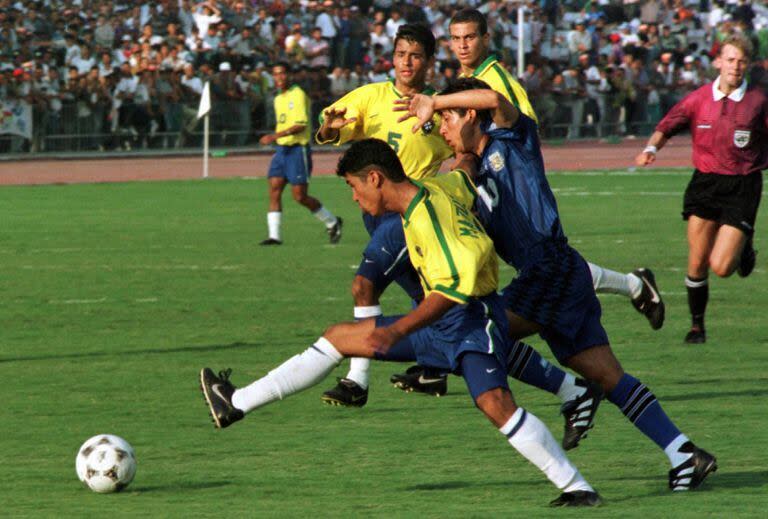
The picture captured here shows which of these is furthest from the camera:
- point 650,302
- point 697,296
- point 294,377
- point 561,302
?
point 697,296

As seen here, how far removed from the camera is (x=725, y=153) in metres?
11.6

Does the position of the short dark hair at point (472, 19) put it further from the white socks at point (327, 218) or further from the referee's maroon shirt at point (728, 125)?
the white socks at point (327, 218)

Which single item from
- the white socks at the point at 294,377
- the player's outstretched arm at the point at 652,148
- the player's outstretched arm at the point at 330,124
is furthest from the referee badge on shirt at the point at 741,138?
the white socks at the point at 294,377

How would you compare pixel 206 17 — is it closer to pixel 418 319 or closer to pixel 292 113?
pixel 292 113

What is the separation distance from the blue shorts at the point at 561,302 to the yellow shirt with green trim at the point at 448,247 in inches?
26.8

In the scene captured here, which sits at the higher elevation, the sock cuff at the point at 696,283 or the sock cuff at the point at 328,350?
the sock cuff at the point at 328,350

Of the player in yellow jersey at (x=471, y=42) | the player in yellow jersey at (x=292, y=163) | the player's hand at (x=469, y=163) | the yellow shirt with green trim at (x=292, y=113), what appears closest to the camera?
the player's hand at (x=469, y=163)

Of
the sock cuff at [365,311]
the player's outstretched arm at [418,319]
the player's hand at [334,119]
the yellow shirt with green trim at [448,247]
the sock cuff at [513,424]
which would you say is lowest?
the sock cuff at [365,311]

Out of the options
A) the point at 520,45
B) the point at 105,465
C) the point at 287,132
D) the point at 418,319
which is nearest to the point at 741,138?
the point at 418,319

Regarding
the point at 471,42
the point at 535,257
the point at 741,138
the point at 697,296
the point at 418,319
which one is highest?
the point at 471,42

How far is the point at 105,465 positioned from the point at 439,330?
1709mm

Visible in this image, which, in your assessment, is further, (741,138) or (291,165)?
(291,165)

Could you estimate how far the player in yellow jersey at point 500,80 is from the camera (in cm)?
887

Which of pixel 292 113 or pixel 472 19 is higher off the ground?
pixel 472 19
